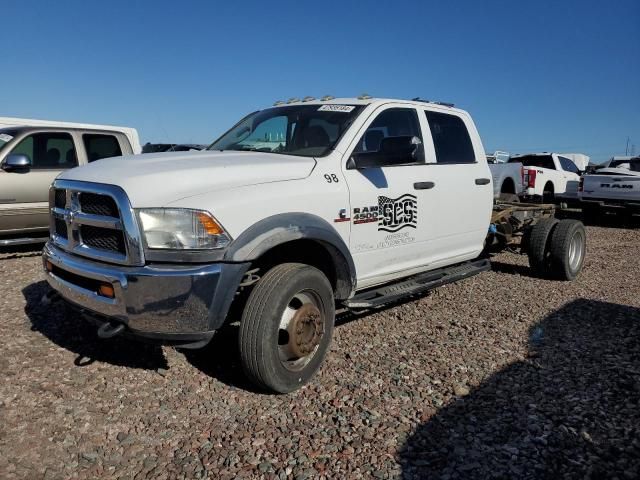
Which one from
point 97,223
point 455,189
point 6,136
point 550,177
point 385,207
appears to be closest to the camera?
point 97,223

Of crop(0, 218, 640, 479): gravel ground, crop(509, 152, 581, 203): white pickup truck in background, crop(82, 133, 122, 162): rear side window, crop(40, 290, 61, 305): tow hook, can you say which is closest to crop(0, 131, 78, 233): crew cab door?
crop(82, 133, 122, 162): rear side window

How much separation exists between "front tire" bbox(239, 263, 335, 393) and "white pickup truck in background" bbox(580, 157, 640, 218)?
1147 centimetres

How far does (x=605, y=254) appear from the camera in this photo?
900 centimetres

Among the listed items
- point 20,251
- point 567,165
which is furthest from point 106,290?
point 567,165

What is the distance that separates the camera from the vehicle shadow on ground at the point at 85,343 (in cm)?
388

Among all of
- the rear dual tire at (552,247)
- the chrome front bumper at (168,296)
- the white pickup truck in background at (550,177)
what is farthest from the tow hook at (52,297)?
the white pickup truck in background at (550,177)

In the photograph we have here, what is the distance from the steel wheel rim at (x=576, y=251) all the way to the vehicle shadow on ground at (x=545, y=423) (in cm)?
271

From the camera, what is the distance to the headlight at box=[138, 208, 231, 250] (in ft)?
9.52

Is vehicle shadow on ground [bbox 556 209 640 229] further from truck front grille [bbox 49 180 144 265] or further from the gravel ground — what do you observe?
truck front grille [bbox 49 180 144 265]

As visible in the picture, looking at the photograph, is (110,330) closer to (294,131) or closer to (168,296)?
(168,296)

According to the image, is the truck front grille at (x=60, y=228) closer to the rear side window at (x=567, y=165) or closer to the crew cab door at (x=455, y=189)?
the crew cab door at (x=455, y=189)

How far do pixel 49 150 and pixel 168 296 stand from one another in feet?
18.8

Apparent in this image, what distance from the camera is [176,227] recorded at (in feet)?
9.56

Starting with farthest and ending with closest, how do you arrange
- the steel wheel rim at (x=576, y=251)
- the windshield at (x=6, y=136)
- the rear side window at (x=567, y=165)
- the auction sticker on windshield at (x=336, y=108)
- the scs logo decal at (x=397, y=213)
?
the rear side window at (x=567, y=165)
the windshield at (x=6, y=136)
the steel wheel rim at (x=576, y=251)
the auction sticker on windshield at (x=336, y=108)
the scs logo decal at (x=397, y=213)
